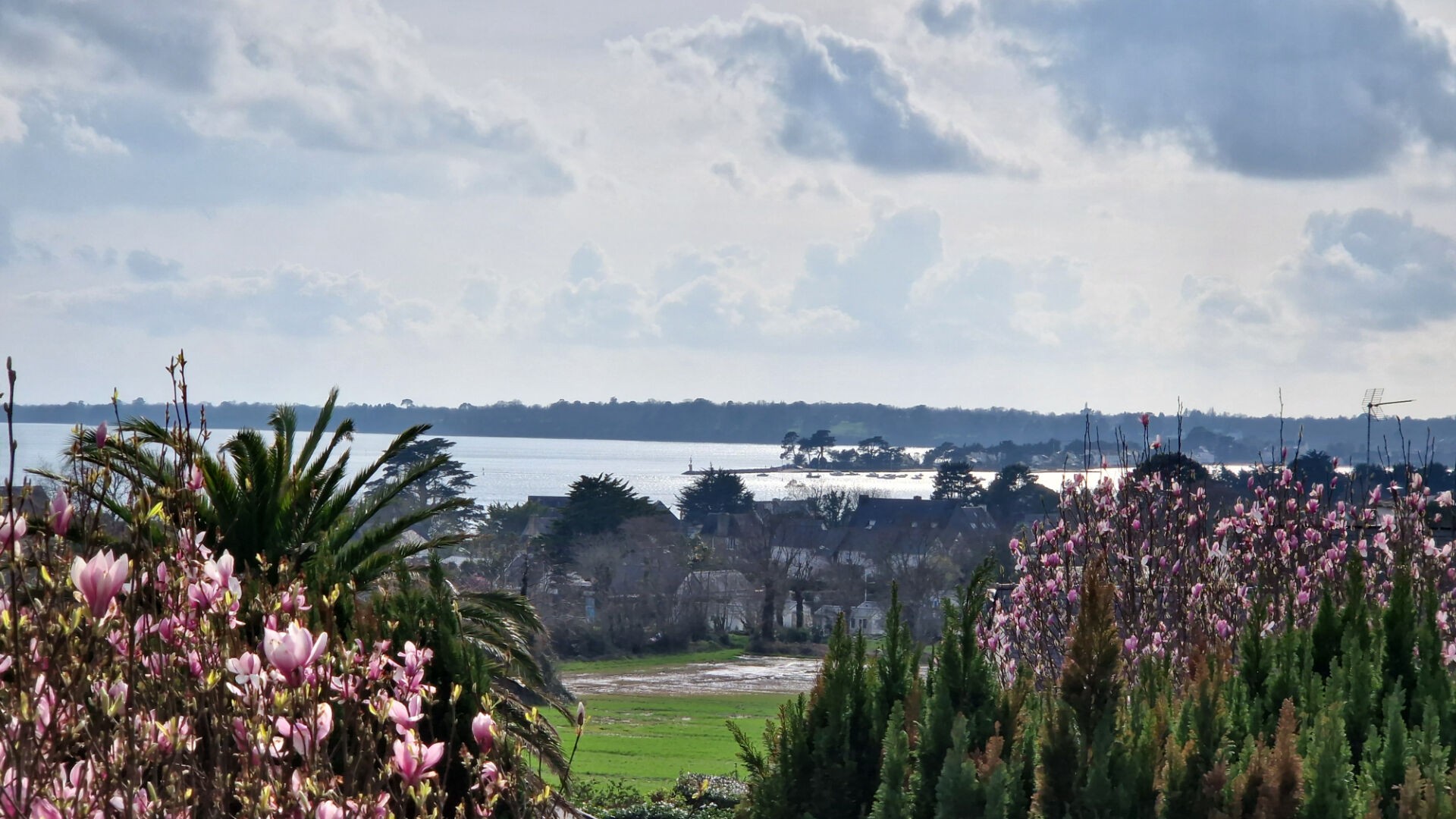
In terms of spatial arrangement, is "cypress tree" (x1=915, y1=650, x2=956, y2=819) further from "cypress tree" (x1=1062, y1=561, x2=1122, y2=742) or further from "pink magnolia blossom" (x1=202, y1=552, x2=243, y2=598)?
"pink magnolia blossom" (x1=202, y1=552, x2=243, y2=598)

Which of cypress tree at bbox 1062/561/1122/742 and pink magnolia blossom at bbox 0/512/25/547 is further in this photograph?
cypress tree at bbox 1062/561/1122/742

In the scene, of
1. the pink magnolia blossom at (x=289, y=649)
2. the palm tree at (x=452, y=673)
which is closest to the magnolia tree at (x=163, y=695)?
the pink magnolia blossom at (x=289, y=649)

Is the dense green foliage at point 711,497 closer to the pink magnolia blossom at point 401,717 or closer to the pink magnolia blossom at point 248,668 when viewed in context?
the pink magnolia blossom at point 401,717

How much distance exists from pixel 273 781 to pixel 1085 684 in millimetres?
3328

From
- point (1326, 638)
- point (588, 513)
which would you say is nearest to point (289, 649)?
point (1326, 638)

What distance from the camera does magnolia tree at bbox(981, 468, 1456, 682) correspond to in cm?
1179

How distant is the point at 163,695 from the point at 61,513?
2.52 ft

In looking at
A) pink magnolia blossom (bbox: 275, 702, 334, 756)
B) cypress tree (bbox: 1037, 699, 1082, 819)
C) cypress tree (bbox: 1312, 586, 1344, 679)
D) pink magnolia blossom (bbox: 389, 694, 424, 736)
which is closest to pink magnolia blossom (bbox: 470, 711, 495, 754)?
pink magnolia blossom (bbox: 389, 694, 424, 736)

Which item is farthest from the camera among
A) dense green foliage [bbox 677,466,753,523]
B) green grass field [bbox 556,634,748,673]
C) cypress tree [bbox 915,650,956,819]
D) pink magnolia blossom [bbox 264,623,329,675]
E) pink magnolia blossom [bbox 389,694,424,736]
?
dense green foliage [bbox 677,466,753,523]

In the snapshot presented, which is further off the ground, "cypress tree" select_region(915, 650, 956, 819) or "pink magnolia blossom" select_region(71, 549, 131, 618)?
"pink magnolia blossom" select_region(71, 549, 131, 618)

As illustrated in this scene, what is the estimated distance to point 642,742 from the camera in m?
35.5

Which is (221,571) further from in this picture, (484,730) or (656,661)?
(656,661)

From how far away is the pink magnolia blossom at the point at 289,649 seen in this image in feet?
10.1

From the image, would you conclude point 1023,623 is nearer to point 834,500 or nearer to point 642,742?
point 642,742
